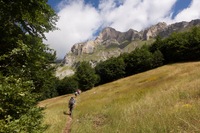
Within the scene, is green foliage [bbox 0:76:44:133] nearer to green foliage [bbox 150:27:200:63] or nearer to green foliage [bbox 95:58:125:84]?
green foliage [bbox 150:27:200:63]

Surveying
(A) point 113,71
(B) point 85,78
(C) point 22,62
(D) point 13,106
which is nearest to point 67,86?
(A) point 113,71

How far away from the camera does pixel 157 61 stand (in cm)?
8525

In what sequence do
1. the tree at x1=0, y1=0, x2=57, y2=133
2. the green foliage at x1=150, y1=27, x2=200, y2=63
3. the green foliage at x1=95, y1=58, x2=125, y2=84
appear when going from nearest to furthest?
the tree at x1=0, y1=0, x2=57, y2=133, the green foliage at x1=150, y1=27, x2=200, y2=63, the green foliage at x1=95, y1=58, x2=125, y2=84

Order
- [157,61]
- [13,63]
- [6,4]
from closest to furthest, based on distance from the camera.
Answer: [6,4]
[13,63]
[157,61]

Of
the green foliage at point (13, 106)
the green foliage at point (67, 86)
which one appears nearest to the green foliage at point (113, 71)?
the green foliage at point (67, 86)

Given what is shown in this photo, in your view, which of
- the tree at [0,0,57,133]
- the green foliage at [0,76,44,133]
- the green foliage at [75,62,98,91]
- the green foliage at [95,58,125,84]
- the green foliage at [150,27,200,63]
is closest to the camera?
the green foliage at [0,76,44,133]

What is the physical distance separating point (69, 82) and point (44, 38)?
102m

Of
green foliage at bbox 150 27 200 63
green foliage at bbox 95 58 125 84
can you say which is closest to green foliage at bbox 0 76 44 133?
green foliage at bbox 150 27 200 63

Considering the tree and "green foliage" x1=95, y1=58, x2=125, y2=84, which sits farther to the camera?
"green foliage" x1=95, y1=58, x2=125, y2=84

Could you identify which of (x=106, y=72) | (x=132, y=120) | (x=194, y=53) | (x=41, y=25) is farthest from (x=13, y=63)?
(x=106, y=72)

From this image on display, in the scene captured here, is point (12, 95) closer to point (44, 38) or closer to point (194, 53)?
point (44, 38)

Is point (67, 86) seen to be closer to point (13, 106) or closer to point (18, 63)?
point (18, 63)

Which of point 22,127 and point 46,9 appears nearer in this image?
point 22,127

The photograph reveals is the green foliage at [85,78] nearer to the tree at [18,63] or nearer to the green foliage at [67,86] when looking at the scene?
the green foliage at [67,86]
